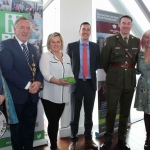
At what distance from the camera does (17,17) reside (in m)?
2.14

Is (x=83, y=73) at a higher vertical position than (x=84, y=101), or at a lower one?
higher

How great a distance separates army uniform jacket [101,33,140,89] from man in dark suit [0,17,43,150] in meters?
0.95

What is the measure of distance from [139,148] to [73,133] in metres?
0.98

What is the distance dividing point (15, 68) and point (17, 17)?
2.69 feet

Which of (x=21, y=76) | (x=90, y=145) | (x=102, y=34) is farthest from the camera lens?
(x=102, y=34)

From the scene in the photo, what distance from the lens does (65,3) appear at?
8.70 feet

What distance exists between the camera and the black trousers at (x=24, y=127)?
5.81ft

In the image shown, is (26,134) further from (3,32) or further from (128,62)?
(128,62)

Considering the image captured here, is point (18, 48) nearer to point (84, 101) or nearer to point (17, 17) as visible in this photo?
point (17, 17)

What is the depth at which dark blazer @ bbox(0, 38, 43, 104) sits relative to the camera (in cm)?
160

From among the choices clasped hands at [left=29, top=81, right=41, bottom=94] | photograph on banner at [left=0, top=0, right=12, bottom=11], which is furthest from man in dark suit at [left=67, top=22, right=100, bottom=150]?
photograph on banner at [left=0, top=0, right=12, bottom=11]

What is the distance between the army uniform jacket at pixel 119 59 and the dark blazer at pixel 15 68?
104 centimetres


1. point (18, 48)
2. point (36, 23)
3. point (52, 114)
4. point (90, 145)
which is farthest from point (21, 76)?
point (90, 145)

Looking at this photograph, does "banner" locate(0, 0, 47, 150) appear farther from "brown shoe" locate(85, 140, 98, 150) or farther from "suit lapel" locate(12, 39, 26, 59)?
"brown shoe" locate(85, 140, 98, 150)
